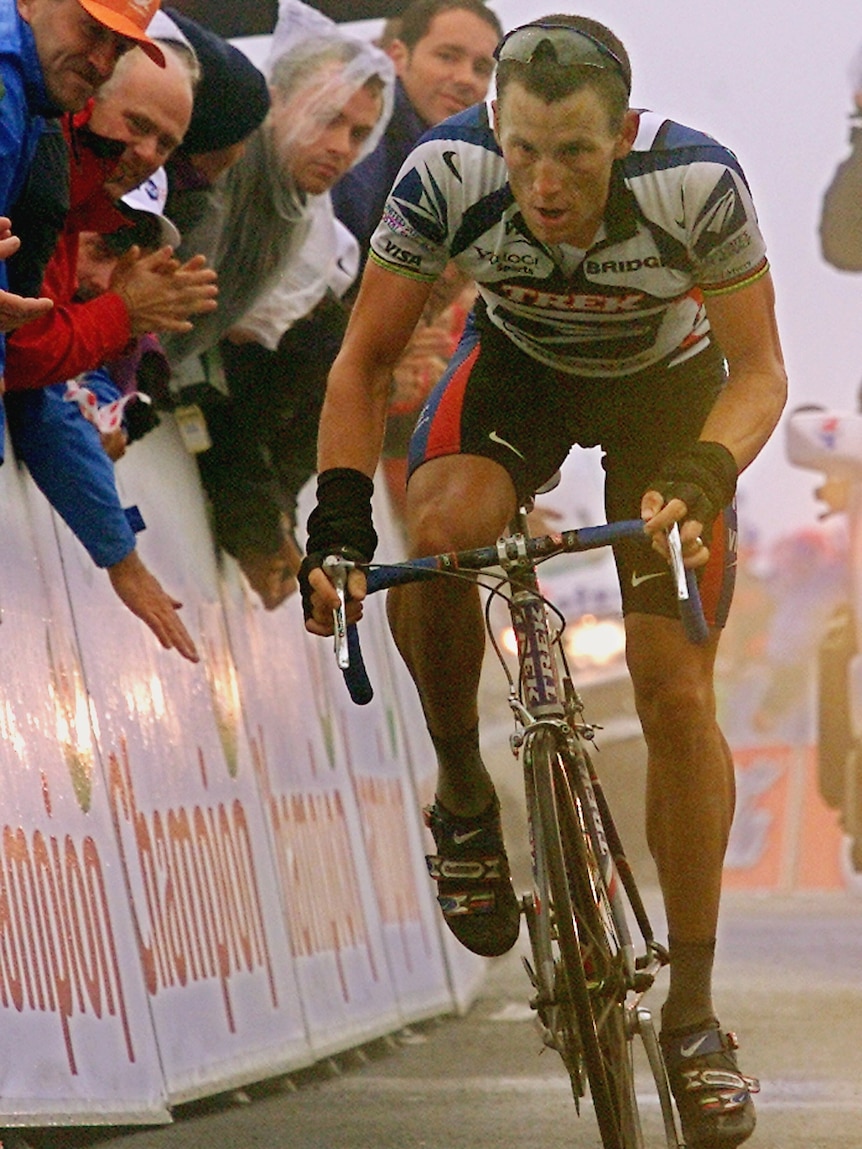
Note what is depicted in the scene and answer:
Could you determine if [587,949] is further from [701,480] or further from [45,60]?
[45,60]

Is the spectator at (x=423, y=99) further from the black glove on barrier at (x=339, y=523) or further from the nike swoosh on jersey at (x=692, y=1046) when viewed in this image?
the nike swoosh on jersey at (x=692, y=1046)

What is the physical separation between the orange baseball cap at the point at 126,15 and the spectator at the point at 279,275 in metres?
1.94

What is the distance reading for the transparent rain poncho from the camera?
6.95m

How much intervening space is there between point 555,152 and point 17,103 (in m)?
1.15

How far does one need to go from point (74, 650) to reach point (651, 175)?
2217 mm

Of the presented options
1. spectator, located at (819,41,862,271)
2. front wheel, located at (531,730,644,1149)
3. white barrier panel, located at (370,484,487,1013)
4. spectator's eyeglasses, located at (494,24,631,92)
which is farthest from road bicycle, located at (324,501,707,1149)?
spectator, located at (819,41,862,271)

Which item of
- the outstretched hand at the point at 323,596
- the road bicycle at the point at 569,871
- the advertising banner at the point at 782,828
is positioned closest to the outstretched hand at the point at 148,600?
the outstretched hand at the point at 323,596

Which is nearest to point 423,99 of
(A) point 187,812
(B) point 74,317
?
(A) point 187,812

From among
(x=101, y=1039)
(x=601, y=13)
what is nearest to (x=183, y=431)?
(x=101, y=1039)

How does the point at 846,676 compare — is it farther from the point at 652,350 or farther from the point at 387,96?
the point at 652,350

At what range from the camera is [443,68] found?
27.8 feet

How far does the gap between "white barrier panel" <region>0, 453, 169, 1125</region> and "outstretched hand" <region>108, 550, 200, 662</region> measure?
0.84 feet

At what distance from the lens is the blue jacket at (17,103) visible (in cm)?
452

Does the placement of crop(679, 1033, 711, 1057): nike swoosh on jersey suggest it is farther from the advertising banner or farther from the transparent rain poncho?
the advertising banner
